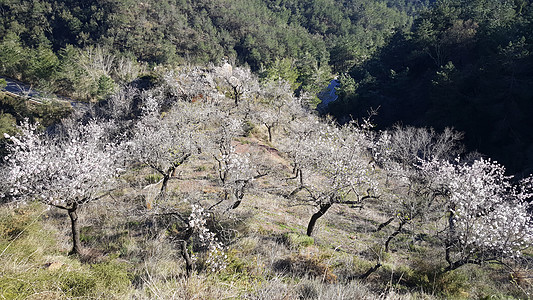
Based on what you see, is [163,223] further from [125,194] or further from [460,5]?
[460,5]

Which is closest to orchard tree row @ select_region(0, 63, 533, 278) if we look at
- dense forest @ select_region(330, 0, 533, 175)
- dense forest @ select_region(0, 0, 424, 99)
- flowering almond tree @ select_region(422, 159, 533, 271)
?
flowering almond tree @ select_region(422, 159, 533, 271)

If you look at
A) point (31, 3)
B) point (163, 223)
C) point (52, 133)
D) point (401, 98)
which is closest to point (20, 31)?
point (31, 3)

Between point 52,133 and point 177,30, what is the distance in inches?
1970

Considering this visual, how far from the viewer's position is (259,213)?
13602mm

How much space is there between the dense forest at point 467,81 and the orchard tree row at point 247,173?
583 centimetres

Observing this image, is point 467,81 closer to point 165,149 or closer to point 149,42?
point 165,149

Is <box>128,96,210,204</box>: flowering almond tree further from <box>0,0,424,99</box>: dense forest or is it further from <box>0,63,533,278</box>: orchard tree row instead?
<box>0,0,424,99</box>: dense forest

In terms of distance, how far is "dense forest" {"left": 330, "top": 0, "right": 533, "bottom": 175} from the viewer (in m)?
24.8

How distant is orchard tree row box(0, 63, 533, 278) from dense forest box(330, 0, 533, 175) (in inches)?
229

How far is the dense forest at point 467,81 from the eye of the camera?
81.3 feet

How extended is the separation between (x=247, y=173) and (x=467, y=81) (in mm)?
Result: 28070

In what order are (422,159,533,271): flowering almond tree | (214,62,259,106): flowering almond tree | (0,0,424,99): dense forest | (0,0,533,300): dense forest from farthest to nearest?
(0,0,424,99): dense forest, (214,62,259,106): flowering almond tree, (422,159,533,271): flowering almond tree, (0,0,533,300): dense forest

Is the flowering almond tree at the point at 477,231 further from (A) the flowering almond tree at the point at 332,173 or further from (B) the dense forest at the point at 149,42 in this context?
(B) the dense forest at the point at 149,42

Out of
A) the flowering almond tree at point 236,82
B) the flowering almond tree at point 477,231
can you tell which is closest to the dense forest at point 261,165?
the flowering almond tree at point 477,231
